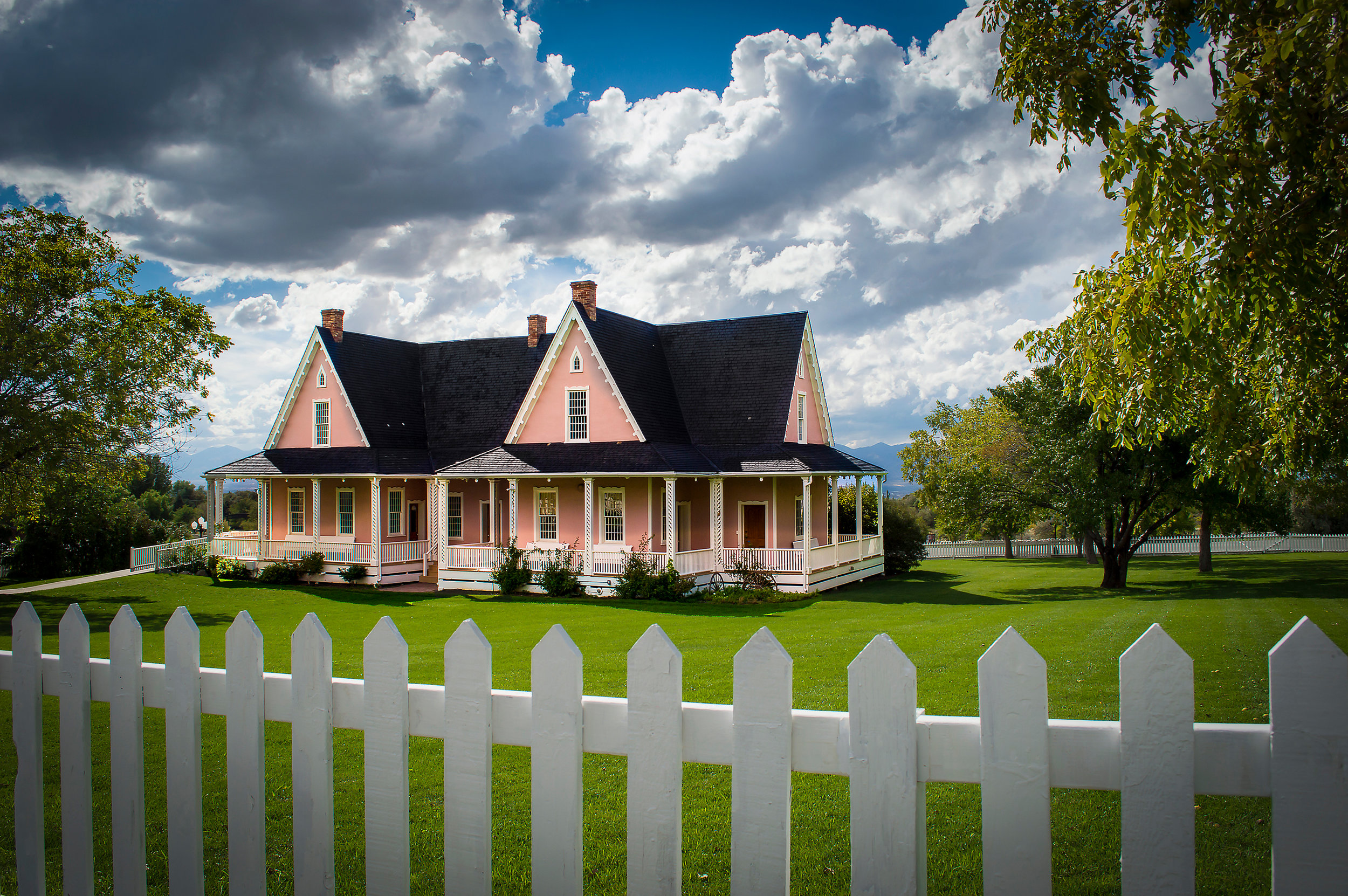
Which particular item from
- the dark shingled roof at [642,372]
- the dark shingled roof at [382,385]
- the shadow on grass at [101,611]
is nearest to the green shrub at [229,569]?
the shadow on grass at [101,611]

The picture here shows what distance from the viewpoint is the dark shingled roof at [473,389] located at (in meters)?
33.5

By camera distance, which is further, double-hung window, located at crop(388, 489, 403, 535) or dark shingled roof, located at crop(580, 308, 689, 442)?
double-hung window, located at crop(388, 489, 403, 535)

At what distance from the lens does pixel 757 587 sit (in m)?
25.1

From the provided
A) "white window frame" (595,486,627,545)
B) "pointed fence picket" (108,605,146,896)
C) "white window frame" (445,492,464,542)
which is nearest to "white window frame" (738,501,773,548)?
"white window frame" (595,486,627,545)

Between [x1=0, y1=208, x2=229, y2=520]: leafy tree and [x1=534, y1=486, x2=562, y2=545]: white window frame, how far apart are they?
39.0 feet

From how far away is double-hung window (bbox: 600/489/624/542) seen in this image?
28.0 meters

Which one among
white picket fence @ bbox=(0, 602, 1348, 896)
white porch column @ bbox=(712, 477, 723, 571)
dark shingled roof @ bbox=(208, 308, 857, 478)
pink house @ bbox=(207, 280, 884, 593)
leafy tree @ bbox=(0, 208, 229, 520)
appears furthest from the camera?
dark shingled roof @ bbox=(208, 308, 857, 478)

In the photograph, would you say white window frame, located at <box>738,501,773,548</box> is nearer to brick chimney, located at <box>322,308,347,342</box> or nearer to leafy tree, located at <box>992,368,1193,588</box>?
leafy tree, located at <box>992,368,1193,588</box>

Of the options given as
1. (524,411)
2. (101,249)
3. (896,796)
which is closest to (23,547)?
(101,249)

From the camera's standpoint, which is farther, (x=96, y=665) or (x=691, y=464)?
(x=691, y=464)

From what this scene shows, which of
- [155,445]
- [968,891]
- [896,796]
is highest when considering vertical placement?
[155,445]

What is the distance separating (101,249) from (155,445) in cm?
613

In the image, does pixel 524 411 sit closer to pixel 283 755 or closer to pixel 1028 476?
pixel 1028 476

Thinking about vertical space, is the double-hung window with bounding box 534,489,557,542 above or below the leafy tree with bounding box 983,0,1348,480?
below
